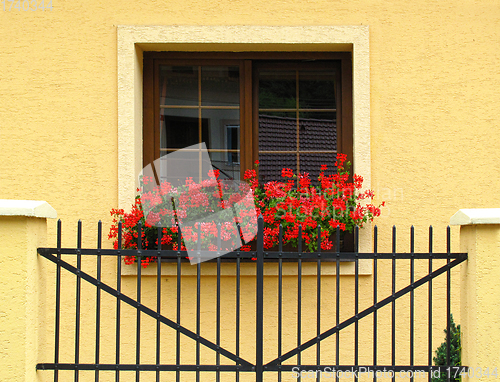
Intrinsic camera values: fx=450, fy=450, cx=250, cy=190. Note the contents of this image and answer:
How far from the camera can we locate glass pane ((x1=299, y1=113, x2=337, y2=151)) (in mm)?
4262

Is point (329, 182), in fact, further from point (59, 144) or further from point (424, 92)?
point (59, 144)

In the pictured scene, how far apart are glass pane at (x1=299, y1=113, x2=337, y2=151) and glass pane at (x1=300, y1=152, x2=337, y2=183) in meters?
0.08

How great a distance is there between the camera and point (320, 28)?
4.02 metres

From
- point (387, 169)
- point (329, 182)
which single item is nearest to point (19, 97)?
point (329, 182)

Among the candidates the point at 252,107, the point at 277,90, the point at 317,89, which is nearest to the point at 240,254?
the point at 252,107

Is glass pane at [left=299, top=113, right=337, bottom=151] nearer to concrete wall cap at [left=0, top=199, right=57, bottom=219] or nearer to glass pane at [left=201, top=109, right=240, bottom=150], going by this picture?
glass pane at [left=201, top=109, right=240, bottom=150]

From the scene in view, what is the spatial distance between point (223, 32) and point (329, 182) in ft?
5.40

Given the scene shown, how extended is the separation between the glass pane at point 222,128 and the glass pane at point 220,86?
0.10m

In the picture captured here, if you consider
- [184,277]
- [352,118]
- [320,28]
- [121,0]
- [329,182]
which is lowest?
Answer: [184,277]

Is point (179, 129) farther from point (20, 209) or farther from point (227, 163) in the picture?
point (20, 209)

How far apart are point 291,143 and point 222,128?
2.21 ft

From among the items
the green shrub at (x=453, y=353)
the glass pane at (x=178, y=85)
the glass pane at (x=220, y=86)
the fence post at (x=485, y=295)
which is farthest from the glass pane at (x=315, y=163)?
the green shrub at (x=453, y=353)

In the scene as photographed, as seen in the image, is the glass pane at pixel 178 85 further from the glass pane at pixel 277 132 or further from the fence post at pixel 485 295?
the fence post at pixel 485 295

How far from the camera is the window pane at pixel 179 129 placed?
4.29 metres
